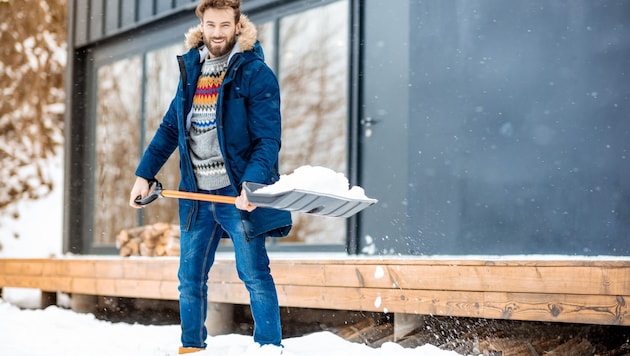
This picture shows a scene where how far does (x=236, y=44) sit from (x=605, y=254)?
2079 mm

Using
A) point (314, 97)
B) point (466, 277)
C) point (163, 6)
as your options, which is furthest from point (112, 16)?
point (466, 277)

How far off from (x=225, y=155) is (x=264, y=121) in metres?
0.19

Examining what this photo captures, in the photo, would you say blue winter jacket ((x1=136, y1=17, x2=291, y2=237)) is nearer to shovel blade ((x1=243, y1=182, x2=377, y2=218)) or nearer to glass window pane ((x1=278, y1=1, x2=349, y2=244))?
shovel blade ((x1=243, y1=182, x2=377, y2=218))

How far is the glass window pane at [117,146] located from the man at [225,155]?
4.91m

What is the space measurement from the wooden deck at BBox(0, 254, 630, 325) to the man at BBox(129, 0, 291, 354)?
0.85 metres

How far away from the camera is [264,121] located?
282 centimetres

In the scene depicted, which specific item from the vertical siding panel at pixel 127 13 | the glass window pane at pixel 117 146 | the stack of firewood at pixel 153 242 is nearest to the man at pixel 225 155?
the stack of firewood at pixel 153 242

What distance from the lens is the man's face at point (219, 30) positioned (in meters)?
2.83

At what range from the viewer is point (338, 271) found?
149 inches

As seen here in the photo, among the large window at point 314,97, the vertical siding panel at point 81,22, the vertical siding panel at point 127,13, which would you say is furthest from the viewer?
the vertical siding panel at point 81,22

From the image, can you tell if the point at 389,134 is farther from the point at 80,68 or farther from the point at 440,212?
the point at 80,68

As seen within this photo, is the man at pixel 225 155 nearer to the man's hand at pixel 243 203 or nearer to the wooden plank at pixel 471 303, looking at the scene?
the man's hand at pixel 243 203

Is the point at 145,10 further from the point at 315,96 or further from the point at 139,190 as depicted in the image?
the point at 139,190

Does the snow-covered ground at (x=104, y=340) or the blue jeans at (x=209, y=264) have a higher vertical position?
the blue jeans at (x=209, y=264)
